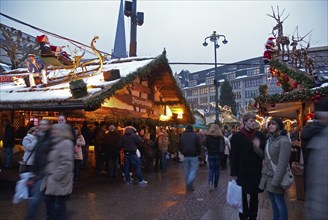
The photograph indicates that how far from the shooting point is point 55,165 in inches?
203

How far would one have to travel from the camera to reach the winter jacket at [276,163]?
502 centimetres

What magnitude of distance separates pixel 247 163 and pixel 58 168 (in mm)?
2981

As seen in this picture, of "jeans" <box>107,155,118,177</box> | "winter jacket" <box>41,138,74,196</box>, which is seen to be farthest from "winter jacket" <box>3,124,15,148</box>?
"winter jacket" <box>41,138,74,196</box>

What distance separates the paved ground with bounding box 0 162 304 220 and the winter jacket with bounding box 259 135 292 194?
1.63 m

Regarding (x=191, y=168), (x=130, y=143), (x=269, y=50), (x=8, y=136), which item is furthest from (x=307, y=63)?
(x=8, y=136)

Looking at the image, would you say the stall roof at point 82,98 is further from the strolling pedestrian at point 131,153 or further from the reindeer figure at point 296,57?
the reindeer figure at point 296,57

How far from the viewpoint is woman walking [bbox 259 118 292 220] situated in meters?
5.04

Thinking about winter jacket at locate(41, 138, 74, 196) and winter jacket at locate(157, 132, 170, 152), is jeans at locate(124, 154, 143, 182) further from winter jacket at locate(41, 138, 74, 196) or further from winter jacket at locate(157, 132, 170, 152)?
winter jacket at locate(41, 138, 74, 196)

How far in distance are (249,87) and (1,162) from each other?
9375cm

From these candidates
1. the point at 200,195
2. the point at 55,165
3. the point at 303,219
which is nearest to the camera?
the point at 55,165

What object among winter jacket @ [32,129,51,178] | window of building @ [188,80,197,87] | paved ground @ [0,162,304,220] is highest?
window of building @ [188,80,197,87]

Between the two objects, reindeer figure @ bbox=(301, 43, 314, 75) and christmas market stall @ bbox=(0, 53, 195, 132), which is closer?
christmas market stall @ bbox=(0, 53, 195, 132)

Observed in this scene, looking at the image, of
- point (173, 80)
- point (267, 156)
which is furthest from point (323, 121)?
point (173, 80)

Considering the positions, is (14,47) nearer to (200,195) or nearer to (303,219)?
(200,195)
